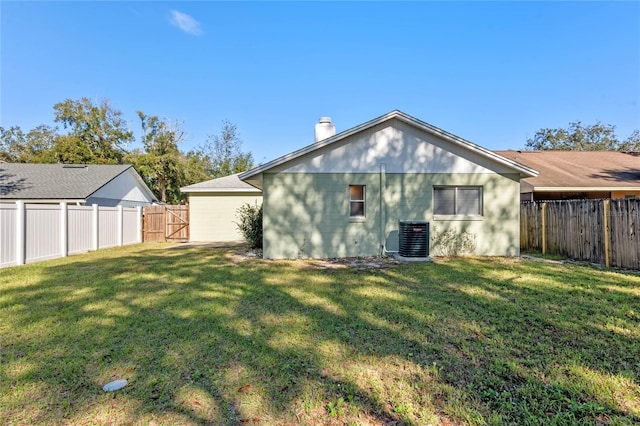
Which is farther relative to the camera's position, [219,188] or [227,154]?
[227,154]

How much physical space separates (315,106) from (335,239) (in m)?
14.7

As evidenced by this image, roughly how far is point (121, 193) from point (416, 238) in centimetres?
1908

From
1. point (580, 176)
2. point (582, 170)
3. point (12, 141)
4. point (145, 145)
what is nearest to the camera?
point (580, 176)

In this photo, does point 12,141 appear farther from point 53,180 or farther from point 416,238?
point 416,238

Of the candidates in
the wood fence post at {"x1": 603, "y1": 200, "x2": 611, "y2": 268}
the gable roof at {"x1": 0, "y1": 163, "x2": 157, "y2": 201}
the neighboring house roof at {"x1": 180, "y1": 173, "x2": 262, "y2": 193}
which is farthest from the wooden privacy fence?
the gable roof at {"x1": 0, "y1": 163, "x2": 157, "y2": 201}

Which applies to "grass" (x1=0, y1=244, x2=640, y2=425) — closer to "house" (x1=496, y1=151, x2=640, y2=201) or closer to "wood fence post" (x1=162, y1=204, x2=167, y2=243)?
Answer: "house" (x1=496, y1=151, x2=640, y2=201)

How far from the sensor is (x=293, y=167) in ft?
32.5

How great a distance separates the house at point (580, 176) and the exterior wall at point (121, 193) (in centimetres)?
2168

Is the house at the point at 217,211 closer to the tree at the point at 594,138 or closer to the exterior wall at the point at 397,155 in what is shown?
the exterior wall at the point at 397,155

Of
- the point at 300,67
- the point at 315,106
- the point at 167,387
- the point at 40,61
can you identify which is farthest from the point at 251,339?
the point at 315,106

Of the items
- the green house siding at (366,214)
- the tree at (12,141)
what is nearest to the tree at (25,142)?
the tree at (12,141)

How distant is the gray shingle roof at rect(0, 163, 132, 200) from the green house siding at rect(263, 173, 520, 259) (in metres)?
12.3

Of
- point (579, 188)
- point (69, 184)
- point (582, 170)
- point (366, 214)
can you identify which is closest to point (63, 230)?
point (69, 184)

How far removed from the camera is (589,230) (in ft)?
28.5
